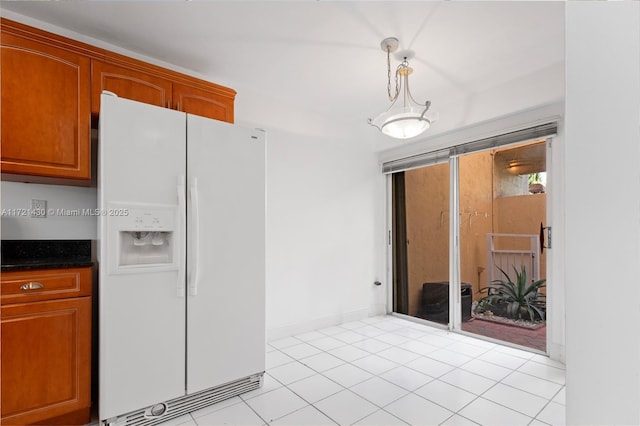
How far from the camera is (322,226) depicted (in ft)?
12.2

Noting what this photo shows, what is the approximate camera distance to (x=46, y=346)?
171 centimetres

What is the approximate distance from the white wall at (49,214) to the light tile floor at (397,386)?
1503mm

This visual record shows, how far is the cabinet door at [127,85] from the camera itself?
2.07 m

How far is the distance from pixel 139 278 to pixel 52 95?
1.22 metres

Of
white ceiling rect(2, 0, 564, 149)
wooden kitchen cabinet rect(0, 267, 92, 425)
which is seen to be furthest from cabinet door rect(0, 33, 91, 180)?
wooden kitchen cabinet rect(0, 267, 92, 425)

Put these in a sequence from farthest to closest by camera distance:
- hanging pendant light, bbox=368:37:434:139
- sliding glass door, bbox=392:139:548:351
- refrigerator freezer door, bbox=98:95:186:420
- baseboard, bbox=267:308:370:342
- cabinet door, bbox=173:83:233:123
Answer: baseboard, bbox=267:308:370:342, sliding glass door, bbox=392:139:548:351, cabinet door, bbox=173:83:233:123, hanging pendant light, bbox=368:37:434:139, refrigerator freezer door, bbox=98:95:186:420

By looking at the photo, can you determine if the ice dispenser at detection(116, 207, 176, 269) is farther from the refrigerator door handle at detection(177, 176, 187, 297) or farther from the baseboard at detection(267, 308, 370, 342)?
the baseboard at detection(267, 308, 370, 342)

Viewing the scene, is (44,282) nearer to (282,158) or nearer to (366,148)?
(282,158)

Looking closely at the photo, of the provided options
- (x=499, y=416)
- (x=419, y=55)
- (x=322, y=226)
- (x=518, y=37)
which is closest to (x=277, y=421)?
(x=499, y=416)

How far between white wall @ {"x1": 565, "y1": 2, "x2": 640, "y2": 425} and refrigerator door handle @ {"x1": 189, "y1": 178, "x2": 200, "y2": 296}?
6.13 ft

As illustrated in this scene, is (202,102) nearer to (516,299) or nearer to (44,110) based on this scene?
(44,110)

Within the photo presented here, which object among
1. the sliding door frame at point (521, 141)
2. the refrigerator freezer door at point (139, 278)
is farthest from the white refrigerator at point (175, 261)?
the sliding door frame at point (521, 141)

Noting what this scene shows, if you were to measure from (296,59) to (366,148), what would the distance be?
186cm

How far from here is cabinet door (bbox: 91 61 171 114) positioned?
2068 millimetres
